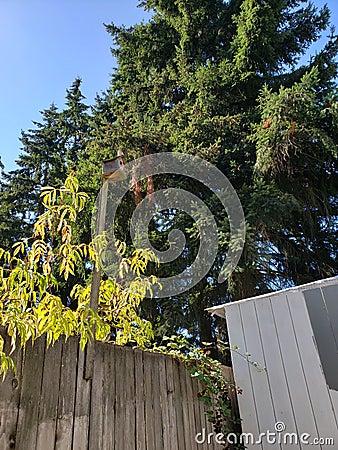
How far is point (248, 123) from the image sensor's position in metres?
5.25

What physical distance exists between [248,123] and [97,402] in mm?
4708

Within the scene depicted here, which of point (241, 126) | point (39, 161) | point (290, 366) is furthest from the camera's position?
point (39, 161)

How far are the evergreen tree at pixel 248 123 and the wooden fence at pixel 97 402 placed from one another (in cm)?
246

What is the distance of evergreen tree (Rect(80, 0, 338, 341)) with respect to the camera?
4.47m

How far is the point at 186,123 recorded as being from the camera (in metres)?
5.45

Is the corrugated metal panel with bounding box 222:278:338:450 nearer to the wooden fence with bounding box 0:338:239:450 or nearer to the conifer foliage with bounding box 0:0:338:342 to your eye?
the wooden fence with bounding box 0:338:239:450

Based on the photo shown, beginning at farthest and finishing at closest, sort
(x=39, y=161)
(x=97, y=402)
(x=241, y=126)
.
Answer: (x=39, y=161) → (x=241, y=126) → (x=97, y=402)

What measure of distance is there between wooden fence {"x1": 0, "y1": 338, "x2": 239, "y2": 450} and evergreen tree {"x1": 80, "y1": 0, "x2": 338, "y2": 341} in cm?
246

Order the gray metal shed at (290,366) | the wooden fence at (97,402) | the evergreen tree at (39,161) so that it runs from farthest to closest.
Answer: the evergreen tree at (39,161) → the gray metal shed at (290,366) → the wooden fence at (97,402)

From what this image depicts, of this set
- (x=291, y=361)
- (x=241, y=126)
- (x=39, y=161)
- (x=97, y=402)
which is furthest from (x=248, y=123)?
(x=39, y=161)

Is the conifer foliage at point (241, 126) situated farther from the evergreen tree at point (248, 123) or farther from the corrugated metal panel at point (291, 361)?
the corrugated metal panel at point (291, 361)

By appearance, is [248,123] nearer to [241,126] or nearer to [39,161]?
[241,126]

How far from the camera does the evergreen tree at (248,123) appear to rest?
4.47 meters

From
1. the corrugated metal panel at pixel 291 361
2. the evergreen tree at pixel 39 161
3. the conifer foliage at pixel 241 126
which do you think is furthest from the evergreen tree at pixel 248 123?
the evergreen tree at pixel 39 161
